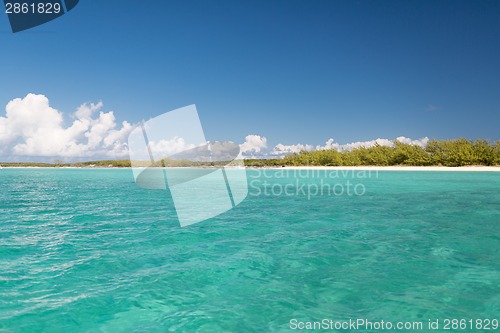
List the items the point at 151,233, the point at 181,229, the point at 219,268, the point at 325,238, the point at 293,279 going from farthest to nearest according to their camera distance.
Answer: the point at 181,229
the point at 151,233
the point at 325,238
the point at 219,268
the point at 293,279

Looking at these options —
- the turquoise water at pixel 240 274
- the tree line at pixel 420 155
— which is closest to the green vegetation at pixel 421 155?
the tree line at pixel 420 155

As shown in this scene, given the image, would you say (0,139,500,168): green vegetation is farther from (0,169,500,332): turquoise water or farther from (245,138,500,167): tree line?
(0,169,500,332): turquoise water

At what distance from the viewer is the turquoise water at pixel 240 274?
20.8ft

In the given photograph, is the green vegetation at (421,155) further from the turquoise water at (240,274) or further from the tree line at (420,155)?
the turquoise water at (240,274)

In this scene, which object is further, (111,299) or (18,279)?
(18,279)

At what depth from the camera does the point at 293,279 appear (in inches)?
325

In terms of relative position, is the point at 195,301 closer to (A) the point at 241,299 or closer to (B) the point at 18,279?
(A) the point at 241,299

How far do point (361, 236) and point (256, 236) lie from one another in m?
4.11

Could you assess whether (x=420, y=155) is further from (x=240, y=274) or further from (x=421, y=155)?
(x=240, y=274)

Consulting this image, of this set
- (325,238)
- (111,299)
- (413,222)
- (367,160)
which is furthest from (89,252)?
(367,160)

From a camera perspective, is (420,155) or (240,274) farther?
(420,155)

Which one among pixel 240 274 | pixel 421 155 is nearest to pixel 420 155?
pixel 421 155

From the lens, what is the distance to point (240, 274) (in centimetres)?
871

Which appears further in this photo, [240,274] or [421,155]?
[421,155]
